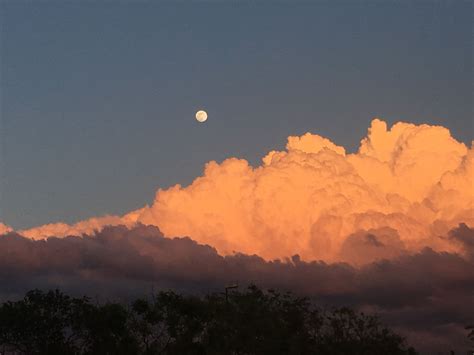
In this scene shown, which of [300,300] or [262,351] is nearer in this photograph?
[262,351]

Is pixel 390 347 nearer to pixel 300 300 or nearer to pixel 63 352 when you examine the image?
pixel 300 300

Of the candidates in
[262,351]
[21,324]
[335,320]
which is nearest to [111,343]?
[21,324]

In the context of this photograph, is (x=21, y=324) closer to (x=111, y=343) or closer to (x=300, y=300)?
(x=111, y=343)

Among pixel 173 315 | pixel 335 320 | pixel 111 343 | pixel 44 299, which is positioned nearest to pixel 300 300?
pixel 335 320

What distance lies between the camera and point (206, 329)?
94.2 meters

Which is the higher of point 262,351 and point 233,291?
point 233,291

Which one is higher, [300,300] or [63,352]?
[300,300]

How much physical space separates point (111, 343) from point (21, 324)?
9.20 meters

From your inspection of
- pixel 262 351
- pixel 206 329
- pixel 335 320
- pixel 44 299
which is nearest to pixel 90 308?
pixel 44 299

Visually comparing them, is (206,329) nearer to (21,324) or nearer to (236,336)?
(236,336)

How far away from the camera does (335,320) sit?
89.6 meters

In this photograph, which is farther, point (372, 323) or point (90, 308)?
point (90, 308)

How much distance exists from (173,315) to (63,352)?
1163cm

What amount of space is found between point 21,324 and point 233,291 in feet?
72.2
